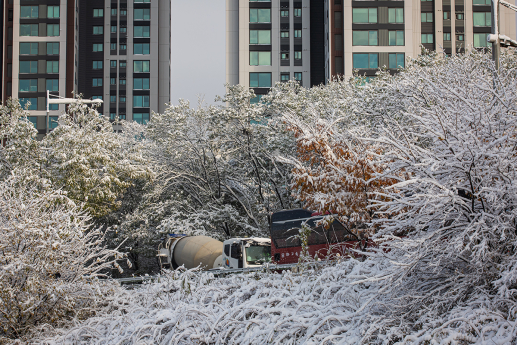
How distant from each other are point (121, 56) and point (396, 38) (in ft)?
142

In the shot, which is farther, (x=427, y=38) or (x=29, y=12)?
(x=29, y=12)

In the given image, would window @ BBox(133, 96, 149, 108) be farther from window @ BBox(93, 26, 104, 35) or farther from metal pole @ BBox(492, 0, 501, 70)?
metal pole @ BBox(492, 0, 501, 70)

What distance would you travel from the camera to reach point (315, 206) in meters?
12.3

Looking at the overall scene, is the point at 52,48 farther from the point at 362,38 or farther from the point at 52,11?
the point at 362,38

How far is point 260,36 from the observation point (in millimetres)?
65812

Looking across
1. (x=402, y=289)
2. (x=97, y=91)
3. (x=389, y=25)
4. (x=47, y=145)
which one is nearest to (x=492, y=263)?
(x=402, y=289)

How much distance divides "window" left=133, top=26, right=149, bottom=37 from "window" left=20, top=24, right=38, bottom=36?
51.1 feet

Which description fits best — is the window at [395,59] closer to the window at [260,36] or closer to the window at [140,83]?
the window at [260,36]

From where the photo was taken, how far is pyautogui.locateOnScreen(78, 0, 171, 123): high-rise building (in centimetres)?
7725

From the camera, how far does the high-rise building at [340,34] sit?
5634 centimetres

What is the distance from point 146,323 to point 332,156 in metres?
6.50

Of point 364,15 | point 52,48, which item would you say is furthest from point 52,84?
point 364,15

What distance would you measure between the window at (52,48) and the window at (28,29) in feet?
7.94

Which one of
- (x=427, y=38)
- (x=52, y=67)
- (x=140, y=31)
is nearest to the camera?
(x=427, y=38)
